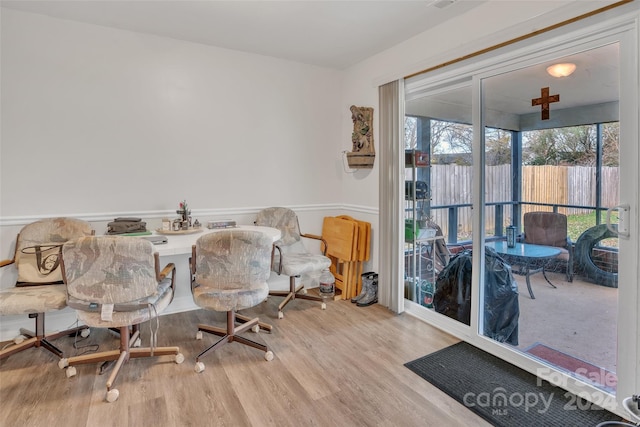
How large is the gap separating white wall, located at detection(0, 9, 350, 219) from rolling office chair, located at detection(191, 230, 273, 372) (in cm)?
126

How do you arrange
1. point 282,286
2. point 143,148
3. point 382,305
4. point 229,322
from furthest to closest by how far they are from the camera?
point 282,286
point 382,305
point 143,148
point 229,322

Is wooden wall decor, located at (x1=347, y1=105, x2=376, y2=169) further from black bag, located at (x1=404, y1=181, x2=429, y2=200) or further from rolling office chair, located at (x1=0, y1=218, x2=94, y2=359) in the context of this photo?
rolling office chair, located at (x1=0, y1=218, x2=94, y2=359)

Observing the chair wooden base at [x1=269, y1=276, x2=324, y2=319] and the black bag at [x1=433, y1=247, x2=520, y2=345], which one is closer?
the black bag at [x1=433, y1=247, x2=520, y2=345]

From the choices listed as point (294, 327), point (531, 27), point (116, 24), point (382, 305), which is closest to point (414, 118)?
point (531, 27)

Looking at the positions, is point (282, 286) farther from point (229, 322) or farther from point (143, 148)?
point (143, 148)

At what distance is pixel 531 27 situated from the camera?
2.18 m

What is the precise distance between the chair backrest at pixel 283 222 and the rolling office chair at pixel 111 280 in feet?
5.23

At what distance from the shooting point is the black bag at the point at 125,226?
283 cm

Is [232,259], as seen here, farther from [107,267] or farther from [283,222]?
[283,222]

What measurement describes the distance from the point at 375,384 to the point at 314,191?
2450 mm

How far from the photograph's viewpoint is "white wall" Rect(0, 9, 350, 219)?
2.81 metres

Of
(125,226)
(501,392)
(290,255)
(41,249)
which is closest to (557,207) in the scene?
(501,392)

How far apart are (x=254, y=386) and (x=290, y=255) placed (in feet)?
5.21

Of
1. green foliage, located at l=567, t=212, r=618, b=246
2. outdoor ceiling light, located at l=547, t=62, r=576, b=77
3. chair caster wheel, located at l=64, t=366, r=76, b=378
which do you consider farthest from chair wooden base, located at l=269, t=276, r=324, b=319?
outdoor ceiling light, located at l=547, t=62, r=576, b=77
